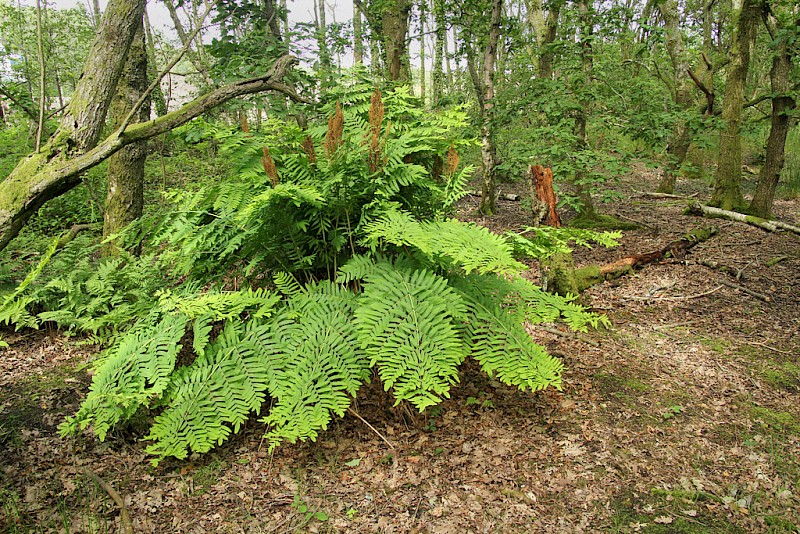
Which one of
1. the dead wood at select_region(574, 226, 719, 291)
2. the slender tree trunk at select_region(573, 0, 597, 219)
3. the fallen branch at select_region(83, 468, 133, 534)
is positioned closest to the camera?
the fallen branch at select_region(83, 468, 133, 534)

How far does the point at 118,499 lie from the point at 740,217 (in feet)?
25.0

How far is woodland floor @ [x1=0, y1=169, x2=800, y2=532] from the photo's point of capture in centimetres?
219

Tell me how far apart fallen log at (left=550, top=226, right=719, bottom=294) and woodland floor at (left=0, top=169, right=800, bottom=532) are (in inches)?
38.8

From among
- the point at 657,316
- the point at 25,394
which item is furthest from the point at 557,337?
the point at 25,394

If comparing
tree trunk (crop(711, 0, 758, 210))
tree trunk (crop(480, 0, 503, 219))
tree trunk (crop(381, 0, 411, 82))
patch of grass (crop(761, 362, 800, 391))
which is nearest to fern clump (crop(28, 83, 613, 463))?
patch of grass (crop(761, 362, 800, 391))

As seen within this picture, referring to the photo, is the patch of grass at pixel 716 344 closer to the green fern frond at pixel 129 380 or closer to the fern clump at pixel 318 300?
the fern clump at pixel 318 300

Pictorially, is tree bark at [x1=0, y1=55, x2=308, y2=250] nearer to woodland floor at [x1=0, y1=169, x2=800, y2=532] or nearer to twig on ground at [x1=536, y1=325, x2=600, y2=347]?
woodland floor at [x1=0, y1=169, x2=800, y2=532]

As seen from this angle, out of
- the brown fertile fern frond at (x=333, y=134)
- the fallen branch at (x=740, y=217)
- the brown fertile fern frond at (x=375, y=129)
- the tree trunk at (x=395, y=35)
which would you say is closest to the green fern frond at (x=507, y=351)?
the brown fertile fern frond at (x=375, y=129)

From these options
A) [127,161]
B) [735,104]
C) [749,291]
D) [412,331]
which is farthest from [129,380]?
[735,104]

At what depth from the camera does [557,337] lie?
397 cm

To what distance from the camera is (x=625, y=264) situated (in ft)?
17.3

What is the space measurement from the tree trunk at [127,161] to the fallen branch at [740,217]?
24.1 feet

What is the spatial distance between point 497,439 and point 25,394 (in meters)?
2.95

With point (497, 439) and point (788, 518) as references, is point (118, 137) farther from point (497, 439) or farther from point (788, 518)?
point (788, 518)
